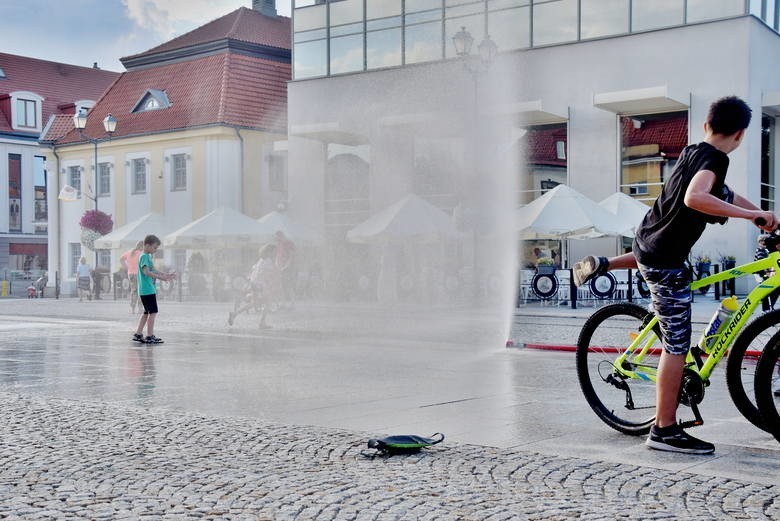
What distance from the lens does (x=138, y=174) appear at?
41031 mm

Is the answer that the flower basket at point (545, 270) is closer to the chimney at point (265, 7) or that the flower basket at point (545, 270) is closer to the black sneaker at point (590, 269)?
the black sneaker at point (590, 269)

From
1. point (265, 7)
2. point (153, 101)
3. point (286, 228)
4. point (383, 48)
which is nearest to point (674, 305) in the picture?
point (286, 228)

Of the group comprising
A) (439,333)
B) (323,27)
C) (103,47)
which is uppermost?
(323,27)

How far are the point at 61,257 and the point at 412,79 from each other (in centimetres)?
2057

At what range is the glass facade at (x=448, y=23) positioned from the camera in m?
26.1

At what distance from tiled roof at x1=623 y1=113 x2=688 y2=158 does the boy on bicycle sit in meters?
21.7

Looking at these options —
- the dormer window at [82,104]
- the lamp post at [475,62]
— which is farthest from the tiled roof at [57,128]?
the lamp post at [475,62]

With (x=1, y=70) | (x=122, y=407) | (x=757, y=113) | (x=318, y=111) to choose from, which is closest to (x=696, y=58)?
(x=757, y=113)

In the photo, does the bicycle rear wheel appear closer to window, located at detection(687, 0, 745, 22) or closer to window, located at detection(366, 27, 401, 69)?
window, located at detection(687, 0, 745, 22)

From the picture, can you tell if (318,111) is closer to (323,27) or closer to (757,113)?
(323,27)

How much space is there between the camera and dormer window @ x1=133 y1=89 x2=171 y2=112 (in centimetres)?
4103

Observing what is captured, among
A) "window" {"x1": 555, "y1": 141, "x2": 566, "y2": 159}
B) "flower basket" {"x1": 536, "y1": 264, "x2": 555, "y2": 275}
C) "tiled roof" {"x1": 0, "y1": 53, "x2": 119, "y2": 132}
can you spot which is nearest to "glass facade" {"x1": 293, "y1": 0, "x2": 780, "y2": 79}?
"window" {"x1": 555, "y1": 141, "x2": 566, "y2": 159}

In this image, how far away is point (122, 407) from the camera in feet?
24.3

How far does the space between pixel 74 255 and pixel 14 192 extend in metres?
12.7
